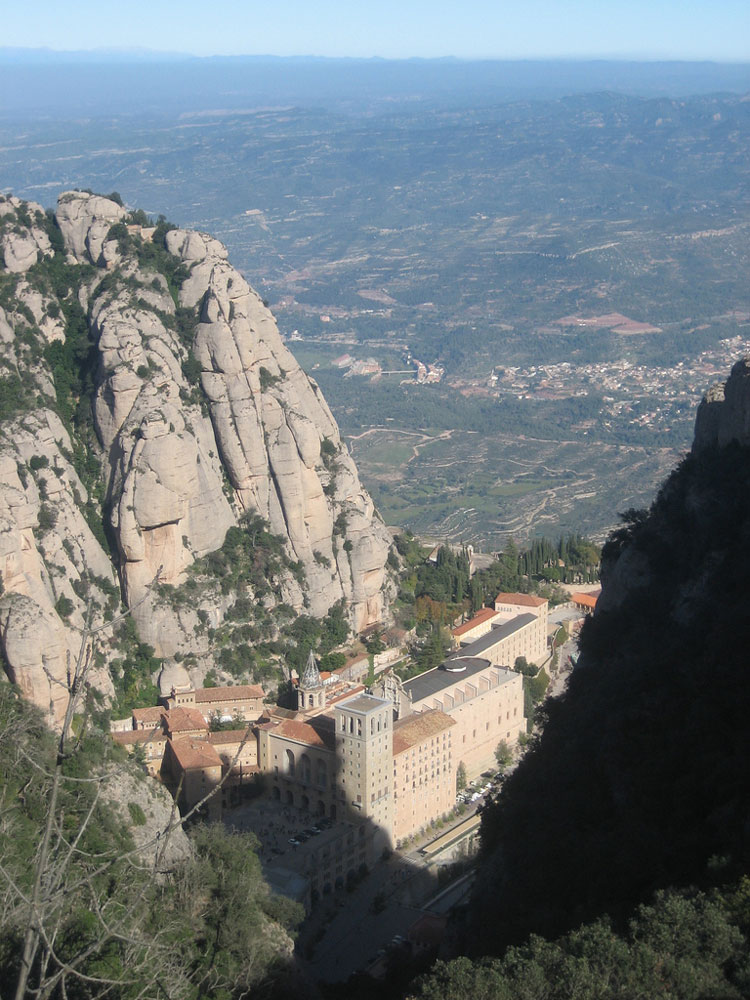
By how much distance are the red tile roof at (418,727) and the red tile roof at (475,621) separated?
9470mm

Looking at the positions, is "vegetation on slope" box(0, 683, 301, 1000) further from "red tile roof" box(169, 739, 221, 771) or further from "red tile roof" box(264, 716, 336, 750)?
"red tile roof" box(264, 716, 336, 750)

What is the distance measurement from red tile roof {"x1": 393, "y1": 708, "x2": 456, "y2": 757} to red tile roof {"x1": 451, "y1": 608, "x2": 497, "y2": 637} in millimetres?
9470

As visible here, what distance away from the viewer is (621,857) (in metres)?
28.9

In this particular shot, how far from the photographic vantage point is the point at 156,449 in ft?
174

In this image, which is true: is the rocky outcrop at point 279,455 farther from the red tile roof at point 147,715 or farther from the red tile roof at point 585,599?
the red tile roof at point 585,599

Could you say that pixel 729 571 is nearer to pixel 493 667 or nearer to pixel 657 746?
pixel 657 746

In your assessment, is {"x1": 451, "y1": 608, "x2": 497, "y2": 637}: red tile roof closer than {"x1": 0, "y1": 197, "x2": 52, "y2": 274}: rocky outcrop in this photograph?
Yes

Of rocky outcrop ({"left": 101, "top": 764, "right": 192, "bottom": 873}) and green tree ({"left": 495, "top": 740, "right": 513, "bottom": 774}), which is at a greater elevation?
rocky outcrop ({"left": 101, "top": 764, "right": 192, "bottom": 873})

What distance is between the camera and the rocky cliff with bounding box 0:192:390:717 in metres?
51.8

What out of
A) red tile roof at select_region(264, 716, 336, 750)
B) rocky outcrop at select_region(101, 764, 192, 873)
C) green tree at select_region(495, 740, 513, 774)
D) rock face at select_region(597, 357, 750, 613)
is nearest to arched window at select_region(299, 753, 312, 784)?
red tile roof at select_region(264, 716, 336, 750)

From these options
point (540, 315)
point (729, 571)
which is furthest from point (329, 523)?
point (540, 315)

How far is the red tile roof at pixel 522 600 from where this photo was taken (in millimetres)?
60838

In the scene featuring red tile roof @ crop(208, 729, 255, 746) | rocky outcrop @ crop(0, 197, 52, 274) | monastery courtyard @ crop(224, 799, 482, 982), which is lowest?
monastery courtyard @ crop(224, 799, 482, 982)

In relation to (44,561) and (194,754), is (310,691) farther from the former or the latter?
(44,561)
